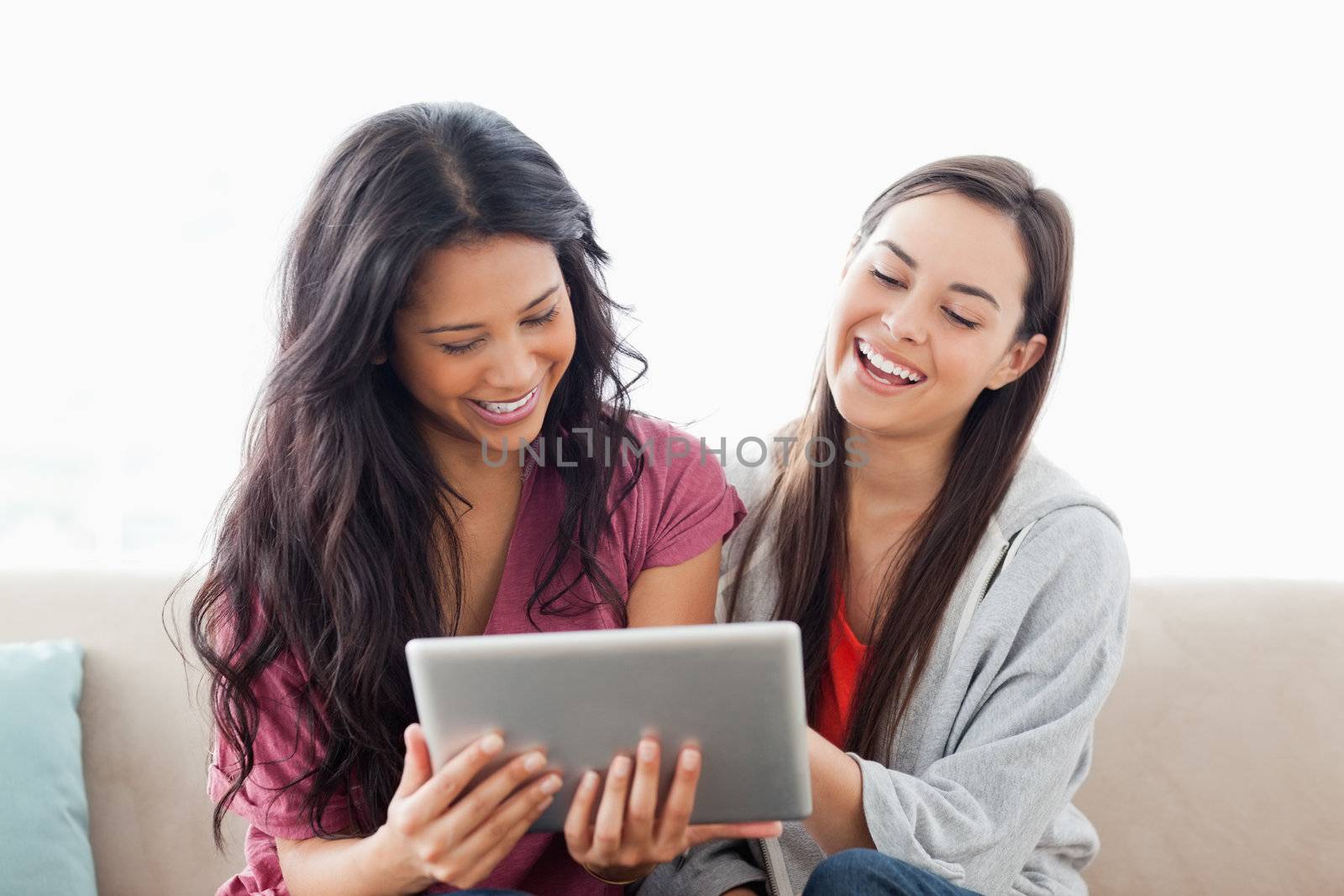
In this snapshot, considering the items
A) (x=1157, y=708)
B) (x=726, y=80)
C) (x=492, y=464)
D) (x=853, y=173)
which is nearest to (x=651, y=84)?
(x=726, y=80)

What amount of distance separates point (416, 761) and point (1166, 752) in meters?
1.13

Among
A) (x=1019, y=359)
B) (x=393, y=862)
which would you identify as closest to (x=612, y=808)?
(x=393, y=862)

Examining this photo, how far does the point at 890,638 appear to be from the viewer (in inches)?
56.7

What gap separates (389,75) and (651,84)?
0.50 metres

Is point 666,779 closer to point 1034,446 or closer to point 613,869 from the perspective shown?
point 613,869

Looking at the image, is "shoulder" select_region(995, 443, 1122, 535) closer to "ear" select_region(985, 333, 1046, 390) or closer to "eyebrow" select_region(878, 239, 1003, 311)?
"ear" select_region(985, 333, 1046, 390)

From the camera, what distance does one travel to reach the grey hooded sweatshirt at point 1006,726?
1.28 m

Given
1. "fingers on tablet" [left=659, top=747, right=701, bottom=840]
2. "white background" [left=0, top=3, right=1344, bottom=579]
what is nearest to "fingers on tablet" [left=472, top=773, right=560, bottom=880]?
"fingers on tablet" [left=659, top=747, right=701, bottom=840]

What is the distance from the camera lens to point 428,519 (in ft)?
4.49

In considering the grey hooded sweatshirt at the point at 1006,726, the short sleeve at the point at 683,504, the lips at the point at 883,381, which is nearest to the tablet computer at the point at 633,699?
the grey hooded sweatshirt at the point at 1006,726

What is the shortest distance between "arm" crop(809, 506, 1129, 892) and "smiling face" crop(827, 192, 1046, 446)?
214mm

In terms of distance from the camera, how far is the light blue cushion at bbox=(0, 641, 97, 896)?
150cm

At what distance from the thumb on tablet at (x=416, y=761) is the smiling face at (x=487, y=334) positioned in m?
0.37

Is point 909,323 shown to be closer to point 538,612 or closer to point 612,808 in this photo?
point 538,612
